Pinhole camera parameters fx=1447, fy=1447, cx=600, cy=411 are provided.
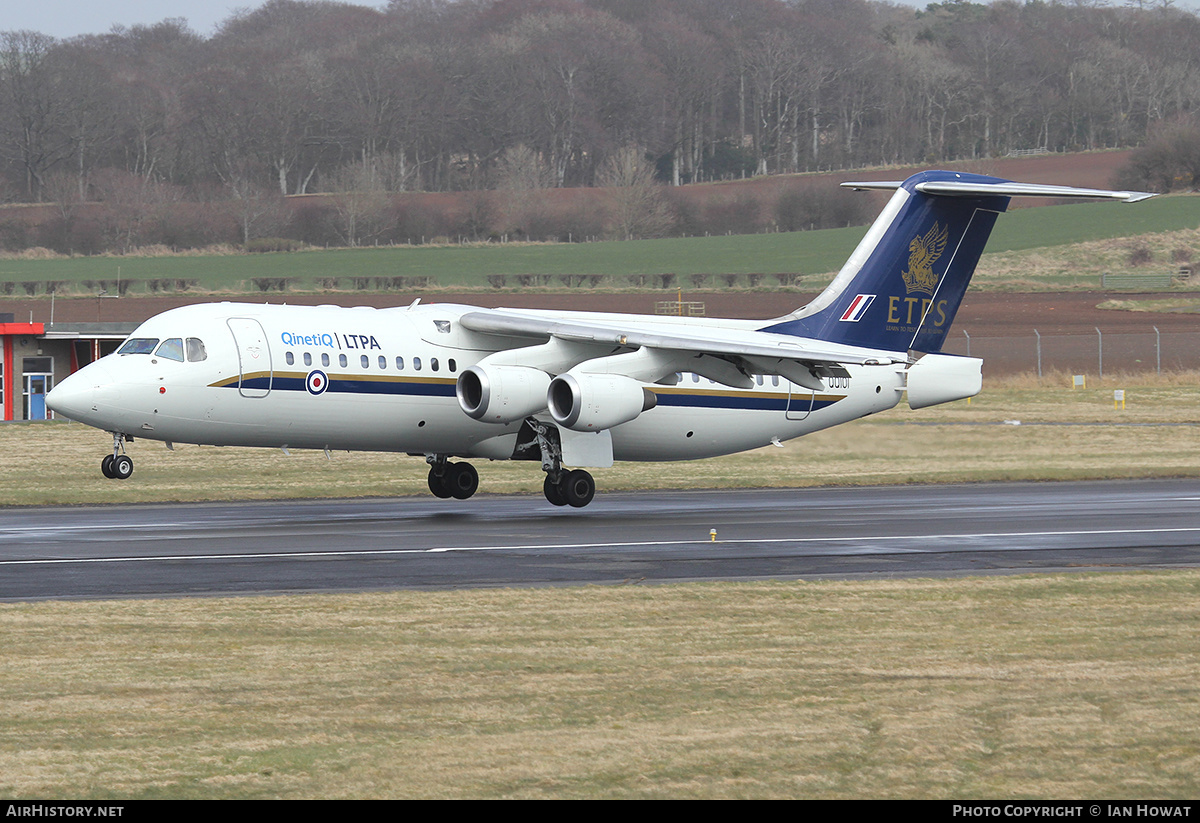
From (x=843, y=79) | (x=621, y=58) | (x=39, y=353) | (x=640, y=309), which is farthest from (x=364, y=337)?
(x=843, y=79)

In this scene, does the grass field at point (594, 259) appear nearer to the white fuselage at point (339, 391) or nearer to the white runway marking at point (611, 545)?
the white fuselage at point (339, 391)

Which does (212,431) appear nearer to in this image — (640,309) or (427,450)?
(427,450)

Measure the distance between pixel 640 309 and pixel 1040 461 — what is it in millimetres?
45400

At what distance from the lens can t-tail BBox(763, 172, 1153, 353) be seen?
1159 inches

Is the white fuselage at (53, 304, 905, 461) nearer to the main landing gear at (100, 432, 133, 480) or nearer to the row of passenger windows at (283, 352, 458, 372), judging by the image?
the row of passenger windows at (283, 352, 458, 372)

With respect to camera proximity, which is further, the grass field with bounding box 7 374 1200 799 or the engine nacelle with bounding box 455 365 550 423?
the engine nacelle with bounding box 455 365 550 423

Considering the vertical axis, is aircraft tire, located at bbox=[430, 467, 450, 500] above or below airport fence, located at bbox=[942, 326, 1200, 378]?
below

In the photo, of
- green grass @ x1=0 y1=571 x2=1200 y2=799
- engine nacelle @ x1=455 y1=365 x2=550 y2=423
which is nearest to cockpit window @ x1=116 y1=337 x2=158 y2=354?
engine nacelle @ x1=455 y1=365 x2=550 y2=423

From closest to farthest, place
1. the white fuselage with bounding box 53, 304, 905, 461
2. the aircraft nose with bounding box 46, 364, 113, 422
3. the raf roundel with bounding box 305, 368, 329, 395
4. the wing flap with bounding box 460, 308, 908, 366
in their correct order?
the aircraft nose with bounding box 46, 364, 113, 422, the white fuselage with bounding box 53, 304, 905, 461, the raf roundel with bounding box 305, 368, 329, 395, the wing flap with bounding box 460, 308, 908, 366

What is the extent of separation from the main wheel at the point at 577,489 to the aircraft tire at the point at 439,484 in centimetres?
287

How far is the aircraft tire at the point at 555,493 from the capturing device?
26.6m

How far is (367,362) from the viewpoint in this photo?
25375mm

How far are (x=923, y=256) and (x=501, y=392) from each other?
395 inches

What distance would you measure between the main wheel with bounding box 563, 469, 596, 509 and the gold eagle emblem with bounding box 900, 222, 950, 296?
827 cm
